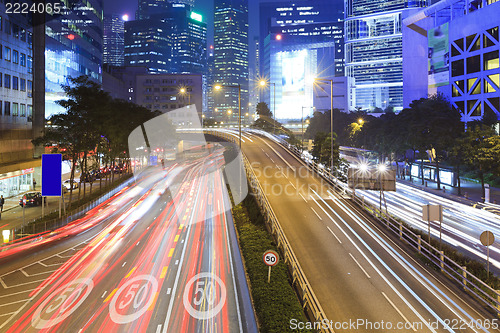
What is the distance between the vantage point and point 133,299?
17016mm

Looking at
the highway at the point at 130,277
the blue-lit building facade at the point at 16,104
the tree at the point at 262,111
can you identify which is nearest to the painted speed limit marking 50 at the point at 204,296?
the highway at the point at 130,277

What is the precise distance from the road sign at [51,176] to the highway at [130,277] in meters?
3.32

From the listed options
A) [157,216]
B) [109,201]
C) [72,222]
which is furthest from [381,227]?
[109,201]

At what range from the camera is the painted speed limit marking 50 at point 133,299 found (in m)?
15.5

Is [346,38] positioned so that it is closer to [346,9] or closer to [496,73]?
[346,9]

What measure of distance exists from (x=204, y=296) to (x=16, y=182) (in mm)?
40521

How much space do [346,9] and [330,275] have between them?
200 metres

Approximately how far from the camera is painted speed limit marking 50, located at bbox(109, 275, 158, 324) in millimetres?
15453

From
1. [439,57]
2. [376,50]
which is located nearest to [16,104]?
[439,57]

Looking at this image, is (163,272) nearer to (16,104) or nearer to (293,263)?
(293,263)

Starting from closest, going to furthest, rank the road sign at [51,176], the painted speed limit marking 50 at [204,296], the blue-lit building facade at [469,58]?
1. the painted speed limit marking 50 at [204,296]
2. the road sign at [51,176]
3. the blue-lit building facade at [469,58]

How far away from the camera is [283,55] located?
652ft

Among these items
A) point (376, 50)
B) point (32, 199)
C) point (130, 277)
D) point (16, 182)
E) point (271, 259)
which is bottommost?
point (130, 277)

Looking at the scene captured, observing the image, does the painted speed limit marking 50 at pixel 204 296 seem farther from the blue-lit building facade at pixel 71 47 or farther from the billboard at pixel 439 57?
the billboard at pixel 439 57
